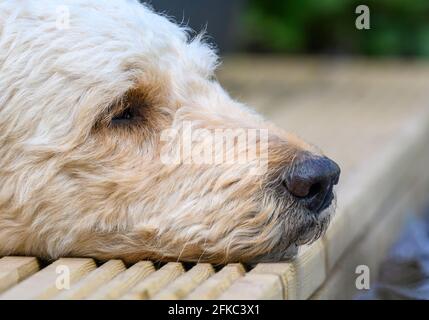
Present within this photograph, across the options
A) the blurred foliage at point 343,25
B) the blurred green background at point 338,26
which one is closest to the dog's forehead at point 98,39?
the blurred green background at point 338,26

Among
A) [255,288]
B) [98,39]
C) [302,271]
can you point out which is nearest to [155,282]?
[255,288]

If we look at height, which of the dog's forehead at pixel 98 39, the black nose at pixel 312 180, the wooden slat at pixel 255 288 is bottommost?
the wooden slat at pixel 255 288

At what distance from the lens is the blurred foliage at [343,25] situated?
414 inches

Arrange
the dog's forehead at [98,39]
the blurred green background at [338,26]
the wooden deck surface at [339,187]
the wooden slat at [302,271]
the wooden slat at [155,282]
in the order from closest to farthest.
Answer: the wooden slat at [155,282] < the wooden deck surface at [339,187] < the wooden slat at [302,271] < the dog's forehead at [98,39] < the blurred green background at [338,26]

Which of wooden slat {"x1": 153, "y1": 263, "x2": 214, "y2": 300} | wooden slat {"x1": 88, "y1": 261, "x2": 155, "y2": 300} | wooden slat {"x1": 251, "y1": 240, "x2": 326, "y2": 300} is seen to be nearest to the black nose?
wooden slat {"x1": 251, "y1": 240, "x2": 326, "y2": 300}

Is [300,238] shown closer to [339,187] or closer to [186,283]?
[186,283]

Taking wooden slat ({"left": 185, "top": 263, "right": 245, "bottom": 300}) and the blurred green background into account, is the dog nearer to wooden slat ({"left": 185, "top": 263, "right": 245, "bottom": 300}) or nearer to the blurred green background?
wooden slat ({"left": 185, "top": 263, "right": 245, "bottom": 300})

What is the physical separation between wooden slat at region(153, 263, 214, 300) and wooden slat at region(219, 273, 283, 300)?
0.12m

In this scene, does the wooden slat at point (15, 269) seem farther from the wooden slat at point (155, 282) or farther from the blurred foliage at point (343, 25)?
the blurred foliage at point (343, 25)

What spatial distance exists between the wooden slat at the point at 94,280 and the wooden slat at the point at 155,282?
14 centimetres

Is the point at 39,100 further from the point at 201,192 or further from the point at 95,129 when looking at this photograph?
the point at 201,192

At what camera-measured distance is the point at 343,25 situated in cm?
1079

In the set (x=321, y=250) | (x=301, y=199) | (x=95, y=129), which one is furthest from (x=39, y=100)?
(x=321, y=250)

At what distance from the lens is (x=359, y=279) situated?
4.23 meters
